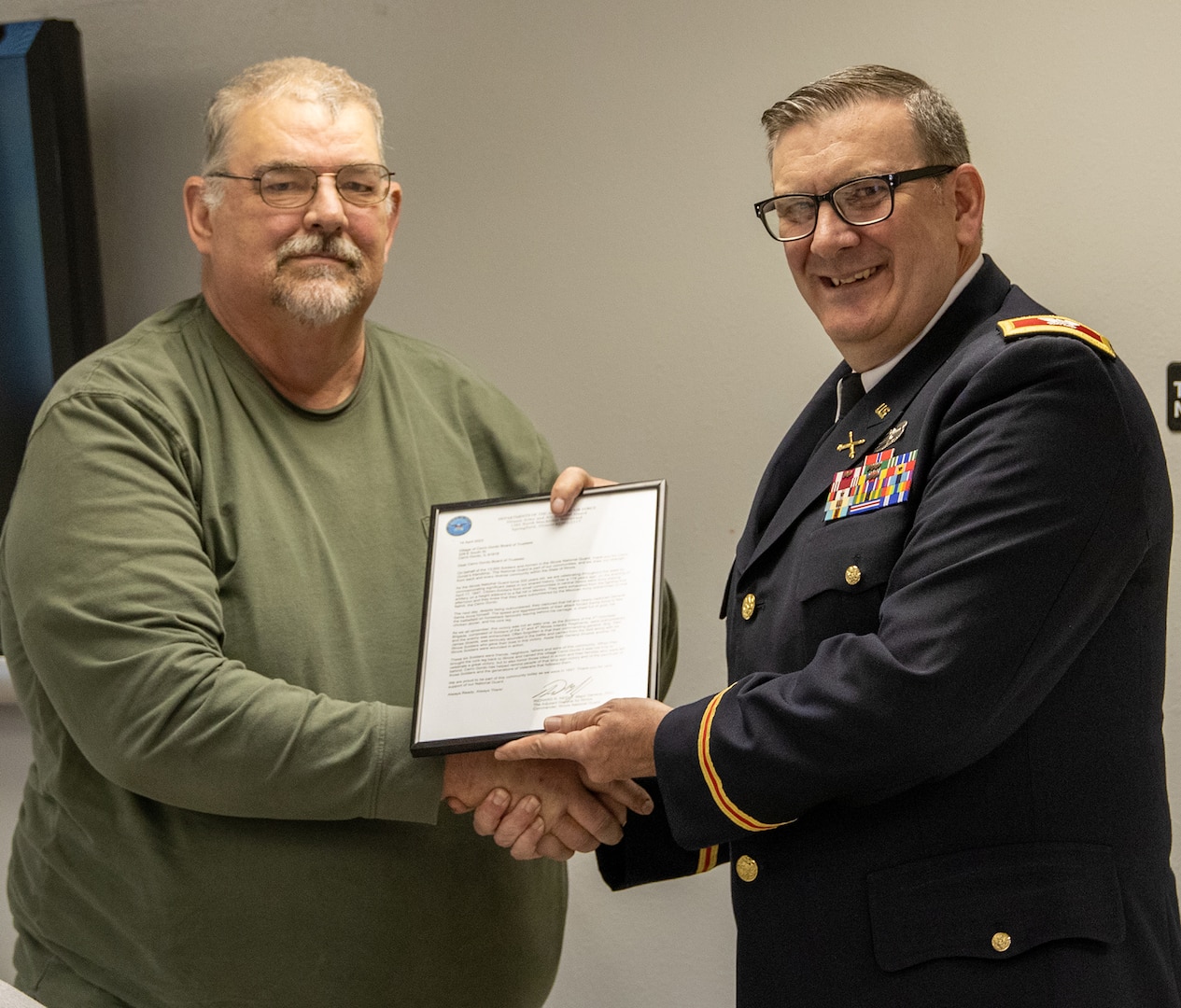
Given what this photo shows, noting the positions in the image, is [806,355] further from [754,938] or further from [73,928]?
[73,928]

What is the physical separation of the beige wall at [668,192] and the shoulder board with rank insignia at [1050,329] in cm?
97

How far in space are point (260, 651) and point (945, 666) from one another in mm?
935

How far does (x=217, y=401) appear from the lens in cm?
187

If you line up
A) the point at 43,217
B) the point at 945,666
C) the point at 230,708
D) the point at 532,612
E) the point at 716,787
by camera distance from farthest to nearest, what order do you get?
the point at 43,217
the point at 532,612
the point at 230,708
the point at 716,787
the point at 945,666

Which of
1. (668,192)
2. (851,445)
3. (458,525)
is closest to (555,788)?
(458,525)

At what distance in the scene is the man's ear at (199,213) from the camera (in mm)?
1983

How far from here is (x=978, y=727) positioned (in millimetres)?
1292

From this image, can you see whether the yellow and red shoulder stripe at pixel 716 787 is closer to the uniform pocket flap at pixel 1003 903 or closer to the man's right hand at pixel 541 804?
the uniform pocket flap at pixel 1003 903

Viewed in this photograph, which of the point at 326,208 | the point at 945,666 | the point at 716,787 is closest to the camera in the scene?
the point at 945,666

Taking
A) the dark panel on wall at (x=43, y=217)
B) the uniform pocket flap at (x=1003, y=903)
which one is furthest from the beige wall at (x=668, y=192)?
the uniform pocket flap at (x=1003, y=903)

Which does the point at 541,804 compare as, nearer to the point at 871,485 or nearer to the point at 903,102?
the point at 871,485

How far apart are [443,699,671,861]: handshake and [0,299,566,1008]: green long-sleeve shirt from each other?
0.27 ft

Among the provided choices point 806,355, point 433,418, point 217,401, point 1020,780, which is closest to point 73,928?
point 217,401

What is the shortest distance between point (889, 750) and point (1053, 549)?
9.9 inches
